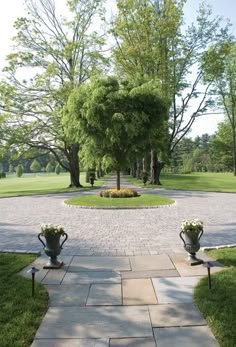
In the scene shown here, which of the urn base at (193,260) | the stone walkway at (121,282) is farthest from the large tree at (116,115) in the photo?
the urn base at (193,260)

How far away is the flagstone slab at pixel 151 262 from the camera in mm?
5984

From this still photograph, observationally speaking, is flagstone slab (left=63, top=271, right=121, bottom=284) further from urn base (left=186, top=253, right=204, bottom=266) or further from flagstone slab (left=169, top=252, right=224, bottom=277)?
urn base (left=186, top=253, right=204, bottom=266)

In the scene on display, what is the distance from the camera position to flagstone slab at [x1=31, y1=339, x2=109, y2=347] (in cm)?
348

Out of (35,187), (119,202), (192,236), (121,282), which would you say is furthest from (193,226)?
(35,187)

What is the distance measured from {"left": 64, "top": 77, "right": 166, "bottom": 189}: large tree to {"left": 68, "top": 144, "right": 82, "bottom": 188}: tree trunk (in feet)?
28.6

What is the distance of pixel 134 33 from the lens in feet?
82.7

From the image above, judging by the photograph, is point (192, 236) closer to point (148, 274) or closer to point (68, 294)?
point (148, 274)

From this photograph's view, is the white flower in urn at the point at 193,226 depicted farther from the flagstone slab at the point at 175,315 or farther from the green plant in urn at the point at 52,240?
the green plant in urn at the point at 52,240

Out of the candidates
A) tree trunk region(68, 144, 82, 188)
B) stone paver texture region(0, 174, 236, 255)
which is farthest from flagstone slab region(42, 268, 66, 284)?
tree trunk region(68, 144, 82, 188)

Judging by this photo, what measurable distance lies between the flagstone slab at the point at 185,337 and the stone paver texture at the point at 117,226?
3195 millimetres

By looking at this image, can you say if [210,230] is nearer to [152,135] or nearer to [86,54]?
[152,135]

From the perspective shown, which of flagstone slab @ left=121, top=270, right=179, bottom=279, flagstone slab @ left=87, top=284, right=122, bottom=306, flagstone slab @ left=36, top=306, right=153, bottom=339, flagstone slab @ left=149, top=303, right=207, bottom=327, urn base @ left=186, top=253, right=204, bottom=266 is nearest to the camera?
flagstone slab @ left=36, top=306, right=153, bottom=339

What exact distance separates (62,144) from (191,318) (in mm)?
23479

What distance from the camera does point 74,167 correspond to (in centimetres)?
2597
